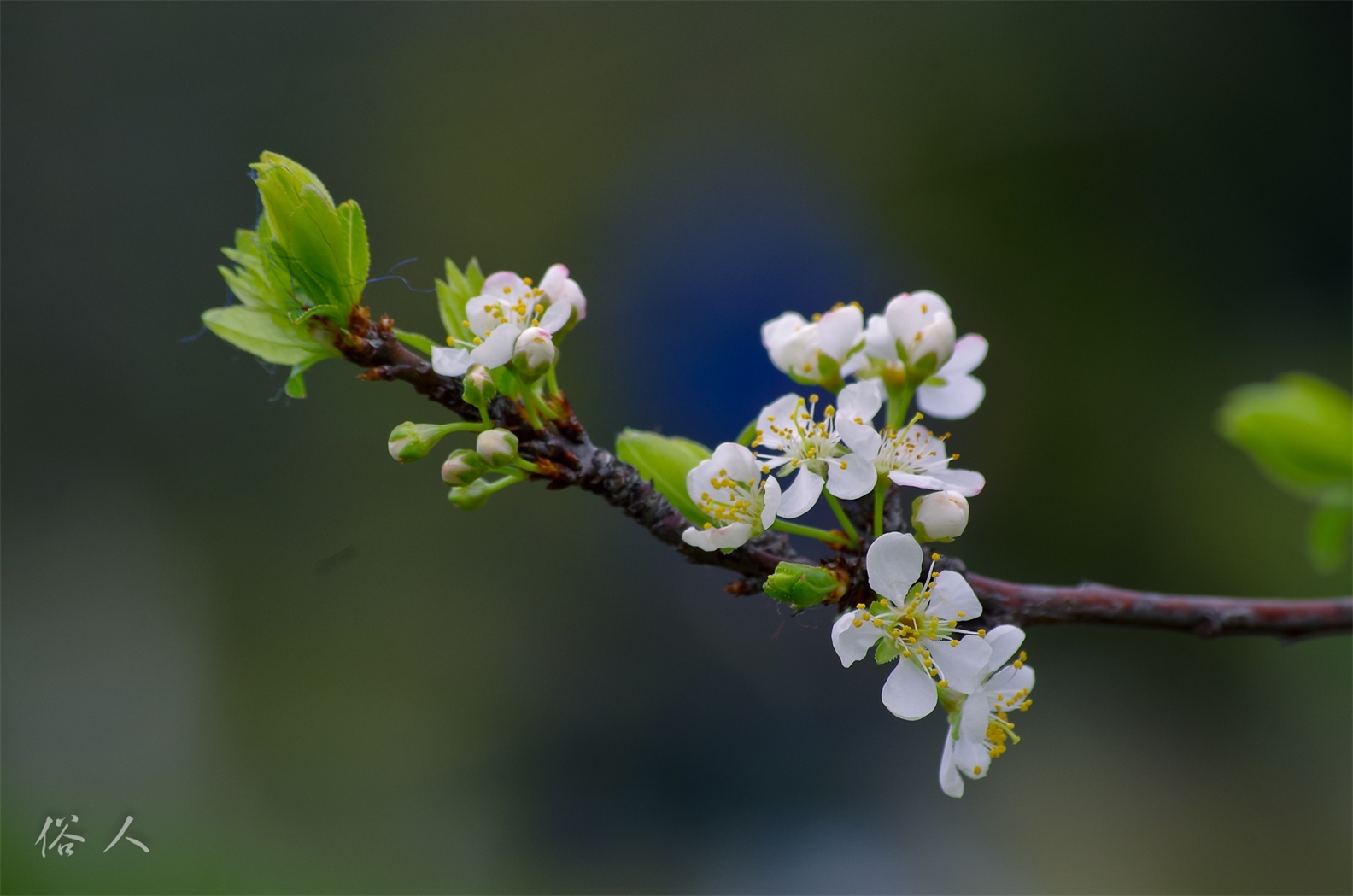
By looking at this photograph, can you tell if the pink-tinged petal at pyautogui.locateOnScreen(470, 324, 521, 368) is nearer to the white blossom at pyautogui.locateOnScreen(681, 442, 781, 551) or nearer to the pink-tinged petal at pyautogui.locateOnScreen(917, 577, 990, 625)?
the white blossom at pyautogui.locateOnScreen(681, 442, 781, 551)

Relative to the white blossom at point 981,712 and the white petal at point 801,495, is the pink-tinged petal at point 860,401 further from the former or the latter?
the white blossom at point 981,712

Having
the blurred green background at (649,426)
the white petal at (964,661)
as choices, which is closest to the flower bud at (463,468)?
the white petal at (964,661)

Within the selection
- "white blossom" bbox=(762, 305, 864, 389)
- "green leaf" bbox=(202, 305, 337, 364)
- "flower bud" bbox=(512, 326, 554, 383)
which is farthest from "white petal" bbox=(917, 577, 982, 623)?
"green leaf" bbox=(202, 305, 337, 364)

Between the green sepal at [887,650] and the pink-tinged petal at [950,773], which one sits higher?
the green sepal at [887,650]

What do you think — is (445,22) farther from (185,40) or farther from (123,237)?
(123,237)

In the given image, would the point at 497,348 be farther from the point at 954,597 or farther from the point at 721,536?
the point at 954,597

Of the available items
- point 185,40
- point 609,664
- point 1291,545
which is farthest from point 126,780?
point 1291,545
